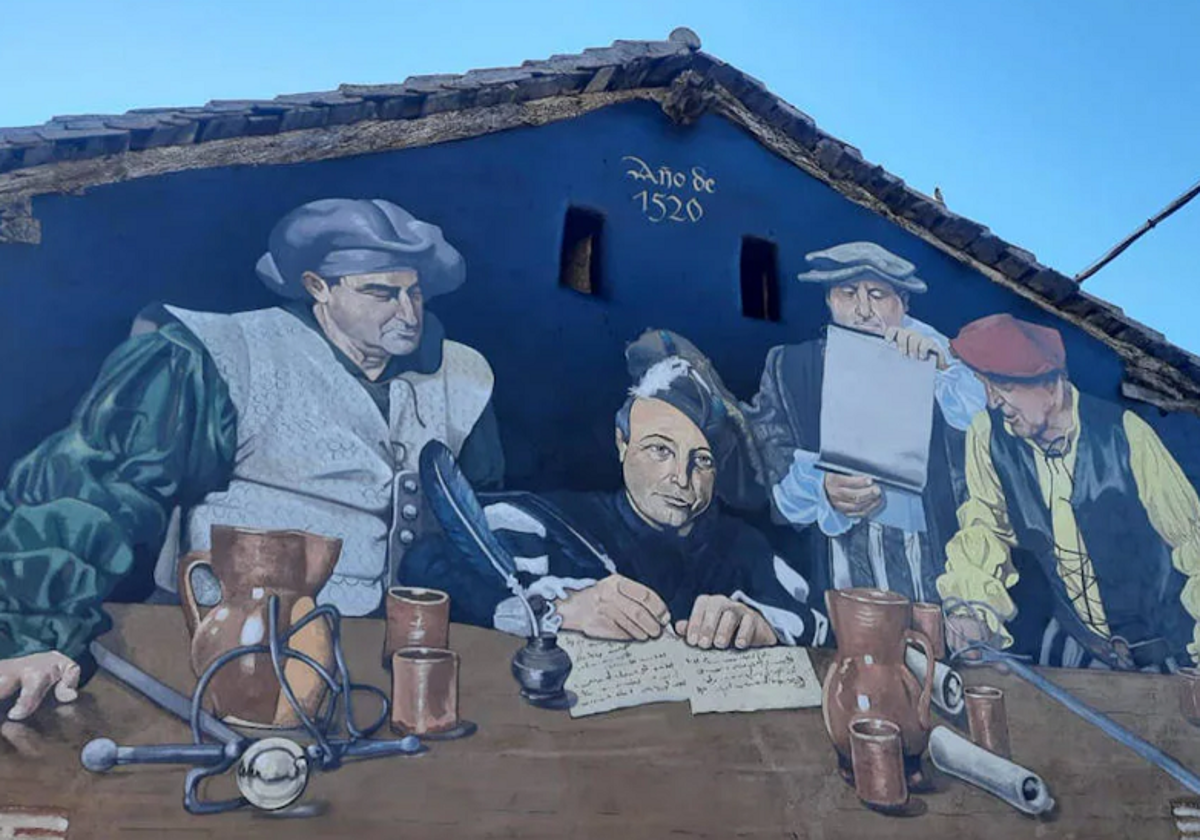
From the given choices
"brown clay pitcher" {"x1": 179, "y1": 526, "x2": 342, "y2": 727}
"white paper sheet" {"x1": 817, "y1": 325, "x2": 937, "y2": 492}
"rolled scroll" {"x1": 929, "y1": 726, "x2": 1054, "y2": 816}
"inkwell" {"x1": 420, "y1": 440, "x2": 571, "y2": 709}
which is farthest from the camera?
"white paper sheet" {"x1": 817, "y1": 325, "x2": 937, "y2": 492}

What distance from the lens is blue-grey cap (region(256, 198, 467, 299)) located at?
6734 millimetres

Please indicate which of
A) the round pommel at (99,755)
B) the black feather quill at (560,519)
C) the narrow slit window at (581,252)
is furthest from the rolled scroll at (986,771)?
Result: the round pommel at (99,755)

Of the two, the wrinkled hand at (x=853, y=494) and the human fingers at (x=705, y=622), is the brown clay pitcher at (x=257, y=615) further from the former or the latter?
the wrinkled hand at (x=853, y=494)

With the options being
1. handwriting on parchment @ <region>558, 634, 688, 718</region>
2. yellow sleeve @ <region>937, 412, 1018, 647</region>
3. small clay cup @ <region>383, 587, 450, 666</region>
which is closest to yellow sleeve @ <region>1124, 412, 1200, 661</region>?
yellow sleeve @ <region>937, 412, 1018, 647</region>

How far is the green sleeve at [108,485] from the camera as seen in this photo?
5.55 meters

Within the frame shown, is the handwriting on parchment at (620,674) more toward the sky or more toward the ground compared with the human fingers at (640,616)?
more toward the ground

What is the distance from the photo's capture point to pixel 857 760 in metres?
6.93

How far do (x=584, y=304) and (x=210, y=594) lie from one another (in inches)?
114

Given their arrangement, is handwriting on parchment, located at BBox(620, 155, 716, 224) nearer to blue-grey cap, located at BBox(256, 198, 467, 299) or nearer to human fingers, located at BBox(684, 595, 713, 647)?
blue-grey cap, located at BBox(256, 198, 467, 299)

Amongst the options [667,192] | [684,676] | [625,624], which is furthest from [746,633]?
[667,192]

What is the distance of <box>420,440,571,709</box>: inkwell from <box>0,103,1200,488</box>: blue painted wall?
0.37 m

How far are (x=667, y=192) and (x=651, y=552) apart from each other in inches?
101

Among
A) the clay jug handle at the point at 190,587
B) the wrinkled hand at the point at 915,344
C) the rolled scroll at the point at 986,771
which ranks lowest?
the rolled scroll at the point at 986,771

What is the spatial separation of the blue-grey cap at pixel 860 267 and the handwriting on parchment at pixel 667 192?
88 cm
